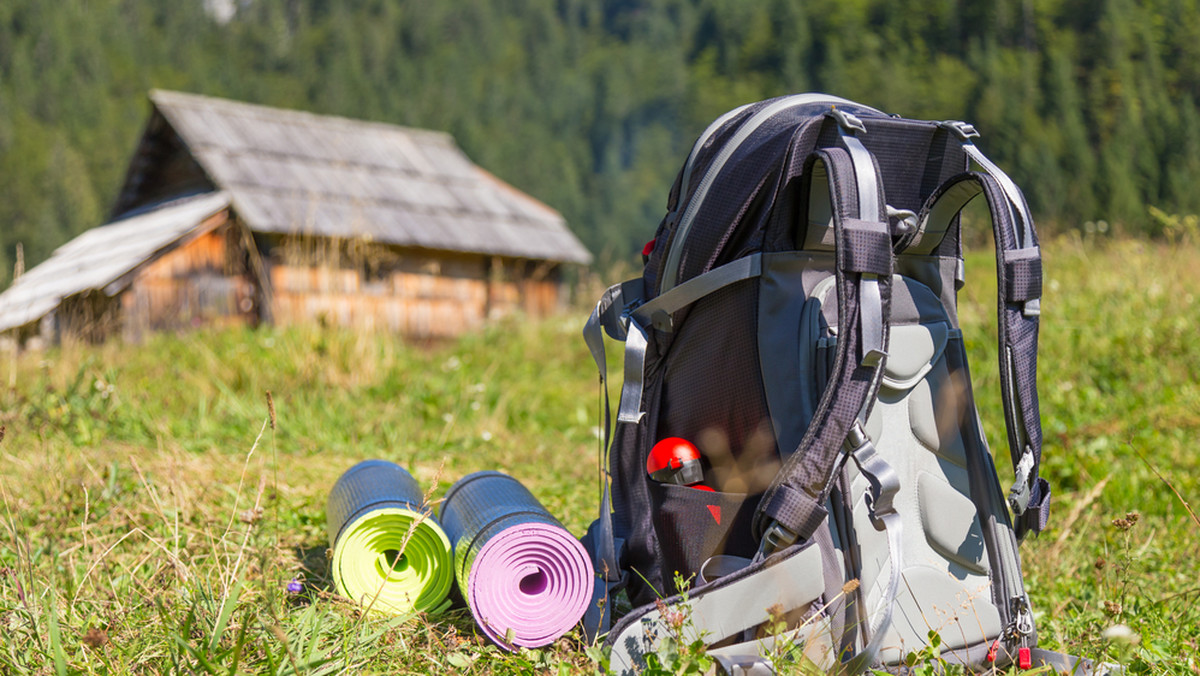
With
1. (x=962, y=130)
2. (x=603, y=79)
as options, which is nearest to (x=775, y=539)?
(x=962, y=130)

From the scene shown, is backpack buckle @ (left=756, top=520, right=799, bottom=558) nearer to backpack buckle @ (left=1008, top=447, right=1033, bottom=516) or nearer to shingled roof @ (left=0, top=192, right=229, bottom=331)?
backpack buckle @ (left=1008, top=447, right=1033, bottom=516)

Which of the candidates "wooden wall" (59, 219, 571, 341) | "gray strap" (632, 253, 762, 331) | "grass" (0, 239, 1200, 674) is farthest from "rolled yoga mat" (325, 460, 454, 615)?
"wooden wall" (59, 219, 571, 341)

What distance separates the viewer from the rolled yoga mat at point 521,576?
5.96ft

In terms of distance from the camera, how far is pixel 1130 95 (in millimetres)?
42375

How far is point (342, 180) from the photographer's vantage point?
48.3 feet

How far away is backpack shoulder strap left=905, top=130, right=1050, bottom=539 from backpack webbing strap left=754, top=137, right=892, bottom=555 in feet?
0.93

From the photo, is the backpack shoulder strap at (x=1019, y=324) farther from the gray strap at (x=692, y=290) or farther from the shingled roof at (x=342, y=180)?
the shingled roof at (x=342, y=180)

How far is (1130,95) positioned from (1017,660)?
162 ft

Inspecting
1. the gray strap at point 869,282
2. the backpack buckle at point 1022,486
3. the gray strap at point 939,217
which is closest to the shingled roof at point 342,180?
the gray strap at point 939,217

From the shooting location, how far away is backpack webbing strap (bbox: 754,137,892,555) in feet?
5.10

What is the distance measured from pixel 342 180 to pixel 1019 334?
14237 mm

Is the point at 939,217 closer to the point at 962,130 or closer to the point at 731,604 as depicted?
the point at 962,130

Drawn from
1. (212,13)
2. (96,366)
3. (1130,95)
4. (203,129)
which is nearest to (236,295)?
(203,129)

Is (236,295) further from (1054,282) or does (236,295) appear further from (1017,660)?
(1017,660)
